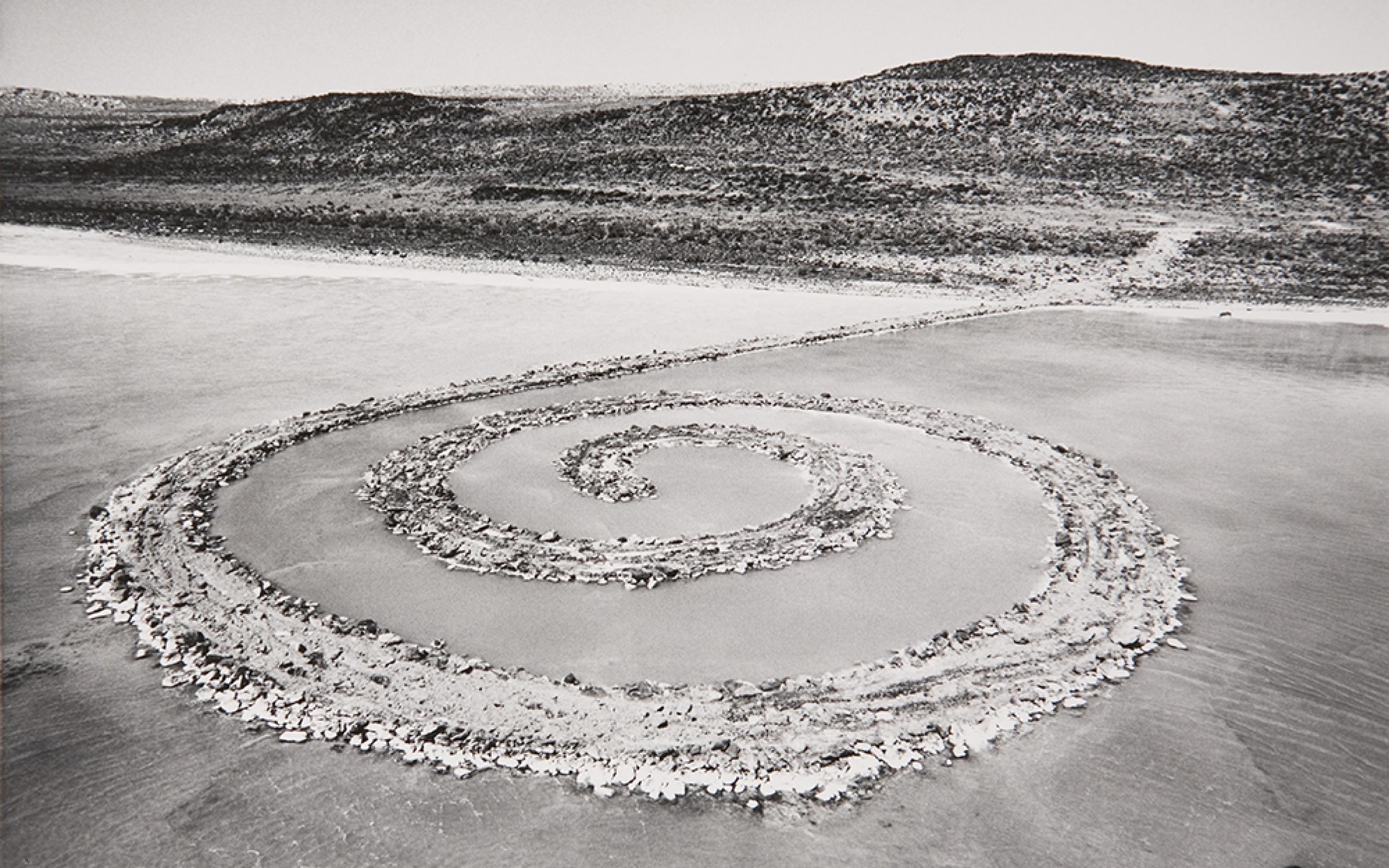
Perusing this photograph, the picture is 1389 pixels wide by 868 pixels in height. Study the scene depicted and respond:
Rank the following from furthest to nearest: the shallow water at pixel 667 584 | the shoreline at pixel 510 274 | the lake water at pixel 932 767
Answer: the shoreline at pixel 510 274, the shallow water at pixel 667 584, the lake water at pixel 932 767

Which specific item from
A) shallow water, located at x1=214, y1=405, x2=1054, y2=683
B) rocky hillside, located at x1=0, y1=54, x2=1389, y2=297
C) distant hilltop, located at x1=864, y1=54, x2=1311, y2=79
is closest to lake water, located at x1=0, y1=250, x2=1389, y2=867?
shallow water, located at x1=214, y1=405, x2=1054, y2=683

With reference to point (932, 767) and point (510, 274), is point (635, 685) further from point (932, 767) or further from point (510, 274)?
point (510, 274)

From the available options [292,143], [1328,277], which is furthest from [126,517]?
[292,143]

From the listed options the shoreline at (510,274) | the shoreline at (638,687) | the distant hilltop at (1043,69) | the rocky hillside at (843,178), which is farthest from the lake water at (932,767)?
the distant hilltop at (1043,69)

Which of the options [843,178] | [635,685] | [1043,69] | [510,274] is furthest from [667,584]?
[1043,69]

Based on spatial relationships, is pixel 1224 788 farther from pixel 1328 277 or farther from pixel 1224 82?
pixel 1224 82

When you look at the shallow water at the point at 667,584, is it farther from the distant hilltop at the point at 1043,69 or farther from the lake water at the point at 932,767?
the distant hilltop at the point at 1043,69
